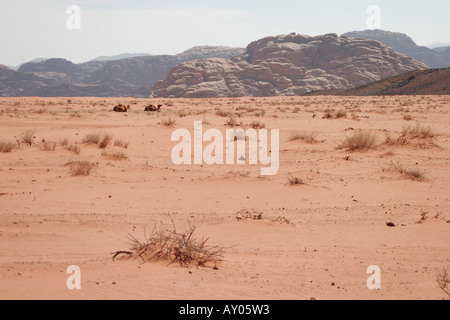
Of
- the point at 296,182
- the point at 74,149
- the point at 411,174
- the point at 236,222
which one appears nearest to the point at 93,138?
the point at 74,149

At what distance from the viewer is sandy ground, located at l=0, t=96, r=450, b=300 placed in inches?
172

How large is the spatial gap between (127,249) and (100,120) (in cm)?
1624

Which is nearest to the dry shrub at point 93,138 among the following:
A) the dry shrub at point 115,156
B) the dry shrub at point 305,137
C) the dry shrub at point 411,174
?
the dry shrub at point 115,156

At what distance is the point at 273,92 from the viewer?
353 feet


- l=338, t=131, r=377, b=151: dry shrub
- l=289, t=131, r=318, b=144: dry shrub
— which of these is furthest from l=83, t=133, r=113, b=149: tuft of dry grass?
l=338, t=131, r=377, b=151: dry shrub

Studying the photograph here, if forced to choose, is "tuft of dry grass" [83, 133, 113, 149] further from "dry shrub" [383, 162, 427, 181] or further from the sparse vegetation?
"dry shrub" [383, 162, 427, 181]

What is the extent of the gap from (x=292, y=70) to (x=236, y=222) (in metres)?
111

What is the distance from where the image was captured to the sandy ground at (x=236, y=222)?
438cm

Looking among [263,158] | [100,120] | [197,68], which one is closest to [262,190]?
[263,158]

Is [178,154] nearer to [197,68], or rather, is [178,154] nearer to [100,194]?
[100,194]

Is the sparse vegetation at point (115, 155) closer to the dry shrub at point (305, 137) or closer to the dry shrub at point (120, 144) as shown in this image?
the dry shrub at point (120, 144)

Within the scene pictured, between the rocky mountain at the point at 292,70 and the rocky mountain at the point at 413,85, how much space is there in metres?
35.1

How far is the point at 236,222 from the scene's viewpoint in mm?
6773

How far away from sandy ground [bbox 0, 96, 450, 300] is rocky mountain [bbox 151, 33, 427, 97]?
312ft
